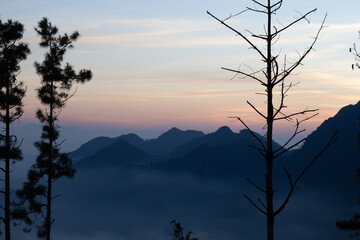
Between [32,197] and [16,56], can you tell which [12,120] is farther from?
[32,197]

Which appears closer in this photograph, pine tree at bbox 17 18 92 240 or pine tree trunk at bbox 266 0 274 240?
pine tree trunk at bbox 266 0 274 240

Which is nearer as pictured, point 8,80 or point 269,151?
point 269,151

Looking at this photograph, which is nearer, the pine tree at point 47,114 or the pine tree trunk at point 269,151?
the pine tree trunk at point 269,151

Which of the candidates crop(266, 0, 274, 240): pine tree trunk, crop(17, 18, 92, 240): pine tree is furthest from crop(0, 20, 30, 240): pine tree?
crop(266, 0, 274, 240): pine tree trunk

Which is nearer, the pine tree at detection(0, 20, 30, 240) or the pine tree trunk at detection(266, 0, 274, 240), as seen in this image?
the pine tree trunk at detection(266, 0, 274, 240)

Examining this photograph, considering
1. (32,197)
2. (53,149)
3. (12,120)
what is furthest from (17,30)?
(32,197)

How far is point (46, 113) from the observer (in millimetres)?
29188

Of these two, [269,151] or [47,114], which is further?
[47,114]

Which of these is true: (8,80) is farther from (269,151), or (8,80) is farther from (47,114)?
(269,151)

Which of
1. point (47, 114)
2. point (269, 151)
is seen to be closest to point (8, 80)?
point (47, 114)

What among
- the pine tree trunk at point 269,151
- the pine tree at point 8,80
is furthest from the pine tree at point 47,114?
the pine tree trunk at point 269,151

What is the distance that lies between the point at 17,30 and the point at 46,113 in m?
6.55

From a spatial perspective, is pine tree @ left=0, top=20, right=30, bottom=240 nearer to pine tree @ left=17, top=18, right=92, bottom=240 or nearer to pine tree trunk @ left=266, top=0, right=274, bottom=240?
pine tree @ left=17, top=18, right=92, bottom=240

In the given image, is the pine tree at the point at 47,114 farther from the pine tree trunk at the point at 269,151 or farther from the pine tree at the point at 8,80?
the pine tree trunk at the point at 269,151
